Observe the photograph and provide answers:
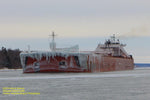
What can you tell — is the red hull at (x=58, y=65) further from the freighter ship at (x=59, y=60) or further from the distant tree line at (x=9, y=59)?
the distant tree line at (x=9, y=59)

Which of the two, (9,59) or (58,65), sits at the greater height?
(9,59)

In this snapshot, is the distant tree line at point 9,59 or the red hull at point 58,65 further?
the distant tree line at point 9,59

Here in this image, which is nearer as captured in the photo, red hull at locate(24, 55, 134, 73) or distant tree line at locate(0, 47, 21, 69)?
red hull at locate(24, 55, 134, 73)

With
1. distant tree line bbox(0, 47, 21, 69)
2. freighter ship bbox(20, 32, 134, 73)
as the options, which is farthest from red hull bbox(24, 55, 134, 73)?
distant tree line bbox(0, 47, 21, 69)

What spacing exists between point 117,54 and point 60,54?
28219mm

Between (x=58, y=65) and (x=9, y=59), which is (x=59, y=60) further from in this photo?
(x=9, y=59)

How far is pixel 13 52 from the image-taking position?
250ft

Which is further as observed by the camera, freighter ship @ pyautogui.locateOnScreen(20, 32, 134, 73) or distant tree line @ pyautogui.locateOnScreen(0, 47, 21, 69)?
distant tree line @ pyautogui.locateOnScreen(0, 47, 21, 69)

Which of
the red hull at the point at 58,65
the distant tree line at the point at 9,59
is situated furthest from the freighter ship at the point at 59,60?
the distant tree line at the point at 9,59

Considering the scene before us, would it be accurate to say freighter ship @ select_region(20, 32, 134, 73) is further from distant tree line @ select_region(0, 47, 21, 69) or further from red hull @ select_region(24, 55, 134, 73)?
distant tree line @ select_region(0, 47, 21, 69)

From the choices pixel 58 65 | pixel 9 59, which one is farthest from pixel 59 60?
pixel 9 59

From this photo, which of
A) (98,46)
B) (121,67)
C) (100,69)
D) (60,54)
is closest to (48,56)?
(60,54)

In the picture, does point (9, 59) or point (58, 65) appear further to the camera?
point (9, 59)

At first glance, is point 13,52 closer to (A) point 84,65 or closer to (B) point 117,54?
(B) point 117,54
